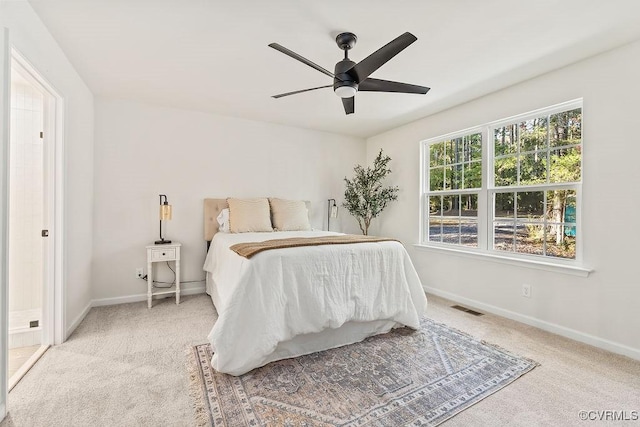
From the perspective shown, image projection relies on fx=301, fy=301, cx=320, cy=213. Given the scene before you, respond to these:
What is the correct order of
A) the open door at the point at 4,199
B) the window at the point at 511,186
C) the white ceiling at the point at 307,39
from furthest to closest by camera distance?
the window at the point at 511,186, the white ceiling at the point at 307,39, the open door at the point at 4,199

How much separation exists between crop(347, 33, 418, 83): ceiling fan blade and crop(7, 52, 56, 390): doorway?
7.58 ft

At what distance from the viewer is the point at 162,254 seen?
330cm

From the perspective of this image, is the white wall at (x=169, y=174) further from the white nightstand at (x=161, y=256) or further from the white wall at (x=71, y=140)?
the white nightstand at (x=161, y=256)

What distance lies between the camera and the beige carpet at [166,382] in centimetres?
156

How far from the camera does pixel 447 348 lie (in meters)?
2.33

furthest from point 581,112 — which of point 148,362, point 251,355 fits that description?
point 148,362

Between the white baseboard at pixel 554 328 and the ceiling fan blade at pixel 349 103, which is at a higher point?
the ceiling fan blade at pixel 349 103

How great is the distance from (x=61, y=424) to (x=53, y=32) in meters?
2.49

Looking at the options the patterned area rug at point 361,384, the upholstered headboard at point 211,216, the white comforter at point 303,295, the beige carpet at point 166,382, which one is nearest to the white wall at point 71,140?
the beige carpet at point 166,382

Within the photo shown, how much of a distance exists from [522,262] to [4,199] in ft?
12.8

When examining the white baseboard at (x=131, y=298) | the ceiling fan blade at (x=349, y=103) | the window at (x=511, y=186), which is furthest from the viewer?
the white baseboard at (x=131, y=298)

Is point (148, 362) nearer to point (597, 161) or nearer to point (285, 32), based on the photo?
point (285, 32)

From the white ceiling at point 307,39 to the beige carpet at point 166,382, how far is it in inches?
91.0

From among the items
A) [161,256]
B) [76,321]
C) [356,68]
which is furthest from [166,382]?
[356,68]
